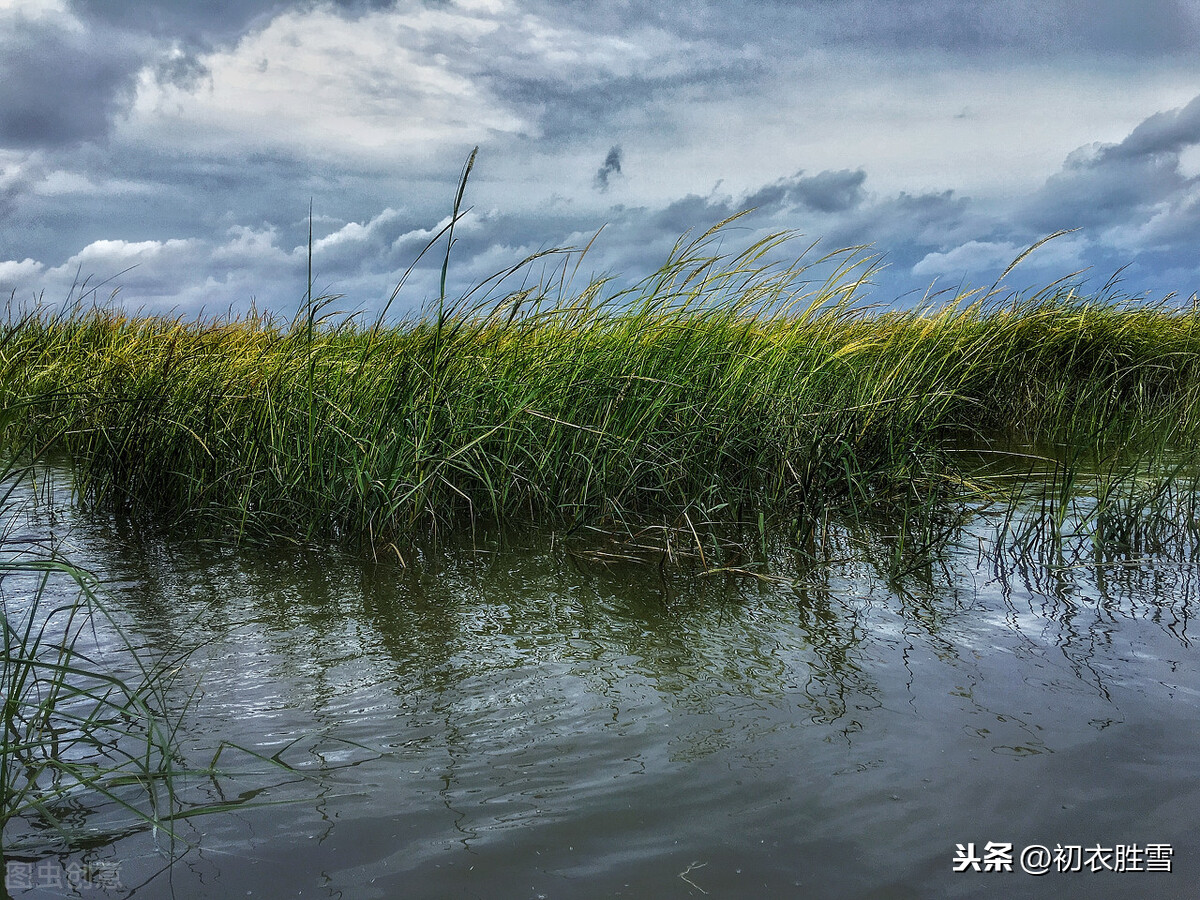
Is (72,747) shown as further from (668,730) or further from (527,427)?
(527,427)

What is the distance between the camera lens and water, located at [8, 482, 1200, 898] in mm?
1462

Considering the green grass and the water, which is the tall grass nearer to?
the water

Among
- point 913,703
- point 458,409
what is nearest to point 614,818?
point 913,703

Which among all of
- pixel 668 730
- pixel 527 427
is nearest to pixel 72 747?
pixel 668 730

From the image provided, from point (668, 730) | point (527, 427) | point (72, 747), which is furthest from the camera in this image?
point (527, 427)

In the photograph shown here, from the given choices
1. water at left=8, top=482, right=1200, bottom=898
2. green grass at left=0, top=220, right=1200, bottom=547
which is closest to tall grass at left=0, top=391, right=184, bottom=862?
water at left=8, top=482, right=1200, bottom=898

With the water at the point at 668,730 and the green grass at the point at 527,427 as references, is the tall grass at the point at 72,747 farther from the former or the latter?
the green grass at the point at 527,427

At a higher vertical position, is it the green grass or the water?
the green grass

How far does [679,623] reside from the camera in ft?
8.66

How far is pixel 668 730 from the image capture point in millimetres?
1934

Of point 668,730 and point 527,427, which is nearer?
point 668,730

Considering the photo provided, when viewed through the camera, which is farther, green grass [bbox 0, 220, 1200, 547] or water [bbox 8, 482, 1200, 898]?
green grass [bbox 0, 220, 1200, 547]

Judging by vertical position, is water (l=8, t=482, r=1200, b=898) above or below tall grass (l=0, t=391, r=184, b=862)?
below

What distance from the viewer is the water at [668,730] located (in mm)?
1462
